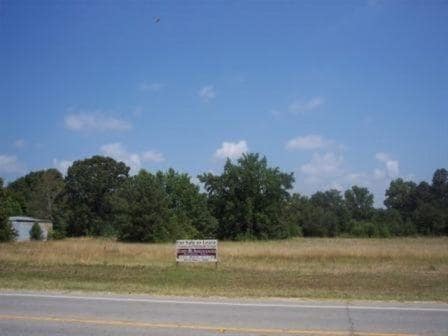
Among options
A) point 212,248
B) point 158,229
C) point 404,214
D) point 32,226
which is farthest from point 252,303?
point 404,214

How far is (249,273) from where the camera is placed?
65.2 feet

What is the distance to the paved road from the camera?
859 cm

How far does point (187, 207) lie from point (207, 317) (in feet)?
200

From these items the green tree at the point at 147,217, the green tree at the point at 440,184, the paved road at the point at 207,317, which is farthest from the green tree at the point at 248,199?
the paved road at the point at 207,317

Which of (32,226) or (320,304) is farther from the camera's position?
(32,226)

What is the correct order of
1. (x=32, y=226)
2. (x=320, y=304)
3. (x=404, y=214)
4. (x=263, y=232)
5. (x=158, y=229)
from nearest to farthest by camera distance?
(x=320, y=304) → (x=158, y=229) → (x=32, y=226) → (x=263, y=232) → (x=404, y=214)

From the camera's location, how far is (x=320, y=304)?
38.3 ft

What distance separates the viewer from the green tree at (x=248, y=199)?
3009 inches

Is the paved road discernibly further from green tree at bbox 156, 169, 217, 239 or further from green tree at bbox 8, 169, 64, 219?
green tree at bbox 8, 169, 64, 219

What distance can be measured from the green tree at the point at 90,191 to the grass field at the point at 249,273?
6472cm

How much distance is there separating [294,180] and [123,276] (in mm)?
66273

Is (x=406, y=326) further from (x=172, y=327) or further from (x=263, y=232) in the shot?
(x=263, y=232)

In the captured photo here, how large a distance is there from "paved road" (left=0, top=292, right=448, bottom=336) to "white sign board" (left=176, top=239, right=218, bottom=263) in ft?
35.1

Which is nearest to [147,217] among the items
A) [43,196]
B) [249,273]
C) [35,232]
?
[35,232]
